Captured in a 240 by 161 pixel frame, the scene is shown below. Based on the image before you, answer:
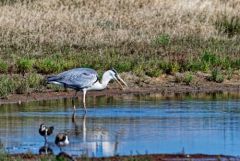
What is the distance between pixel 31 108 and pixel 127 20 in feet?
53.0

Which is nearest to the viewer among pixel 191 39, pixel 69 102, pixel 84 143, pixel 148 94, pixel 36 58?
pixel 84 143

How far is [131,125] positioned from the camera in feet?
59.8

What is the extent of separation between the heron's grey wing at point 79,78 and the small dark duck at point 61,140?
5150 millimetres

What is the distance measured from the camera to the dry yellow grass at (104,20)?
32.6 metres

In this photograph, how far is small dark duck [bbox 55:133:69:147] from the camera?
604 inches

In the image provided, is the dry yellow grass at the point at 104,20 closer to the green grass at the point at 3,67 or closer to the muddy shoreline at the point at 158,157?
the green grass at the point at 3,67

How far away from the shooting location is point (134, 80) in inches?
1046

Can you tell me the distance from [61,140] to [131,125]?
3.09m

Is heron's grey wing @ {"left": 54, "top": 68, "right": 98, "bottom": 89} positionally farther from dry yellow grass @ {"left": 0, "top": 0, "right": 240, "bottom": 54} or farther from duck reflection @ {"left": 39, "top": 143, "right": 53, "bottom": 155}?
dry yellow grass @ {"left": 0, "top": 0, "right": 240, "bottom": 54}

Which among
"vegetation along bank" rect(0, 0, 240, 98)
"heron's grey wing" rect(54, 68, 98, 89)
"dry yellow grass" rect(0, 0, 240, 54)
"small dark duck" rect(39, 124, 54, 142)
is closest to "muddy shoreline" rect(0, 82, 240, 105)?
"vegetation along bank" rect(0, 0, 240, 98)

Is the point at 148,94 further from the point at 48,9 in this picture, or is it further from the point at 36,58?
the point at 48,9

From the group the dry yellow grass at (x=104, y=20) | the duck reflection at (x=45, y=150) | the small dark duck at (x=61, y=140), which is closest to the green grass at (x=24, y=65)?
the dry yellow grass at (x=104, y=20)

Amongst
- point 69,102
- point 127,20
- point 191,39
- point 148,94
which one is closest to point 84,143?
point 69,102

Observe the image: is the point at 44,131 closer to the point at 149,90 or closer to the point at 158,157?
the point at 158,157
